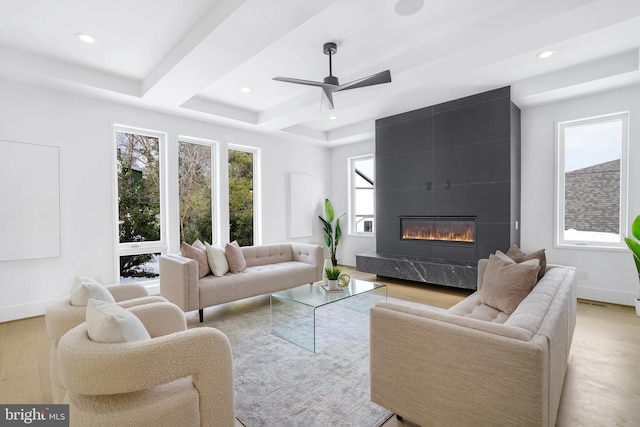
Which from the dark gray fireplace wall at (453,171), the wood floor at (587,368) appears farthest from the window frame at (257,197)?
the wood floor at (587,368)

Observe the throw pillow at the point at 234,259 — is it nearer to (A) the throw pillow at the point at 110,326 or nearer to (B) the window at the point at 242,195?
(B) the window at the point at 242,195

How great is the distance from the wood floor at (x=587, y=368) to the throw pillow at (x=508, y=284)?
2.12 feet

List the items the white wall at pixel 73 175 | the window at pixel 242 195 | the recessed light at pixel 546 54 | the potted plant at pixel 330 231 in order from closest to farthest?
the recessed light at pixel 546 54 → the white wall at pixel 73 175 → the window at pixel 242 195 → the potted plant at pixel 330 231

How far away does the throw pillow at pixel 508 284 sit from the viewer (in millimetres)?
2188

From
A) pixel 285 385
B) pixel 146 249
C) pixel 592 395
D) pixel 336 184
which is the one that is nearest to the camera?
pixel 592 395

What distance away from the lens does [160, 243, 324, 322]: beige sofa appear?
132 inches

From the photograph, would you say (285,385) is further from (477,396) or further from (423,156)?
(423,156)

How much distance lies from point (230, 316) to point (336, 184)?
4.15m

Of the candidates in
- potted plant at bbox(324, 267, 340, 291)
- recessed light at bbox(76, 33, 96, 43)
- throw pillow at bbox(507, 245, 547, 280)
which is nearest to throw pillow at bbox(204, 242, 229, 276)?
potted plant at bbox(324, 267, 340, 291)

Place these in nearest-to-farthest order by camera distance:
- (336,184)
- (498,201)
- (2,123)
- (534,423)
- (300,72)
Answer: (534,423)
(2,123)
(300,72)
(498,201)
(336,184)

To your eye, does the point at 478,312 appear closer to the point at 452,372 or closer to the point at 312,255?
the point at 452,372

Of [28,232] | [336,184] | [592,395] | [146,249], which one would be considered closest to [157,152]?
[146,249]

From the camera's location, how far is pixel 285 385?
7.19ft

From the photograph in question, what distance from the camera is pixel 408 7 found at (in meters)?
2.55
